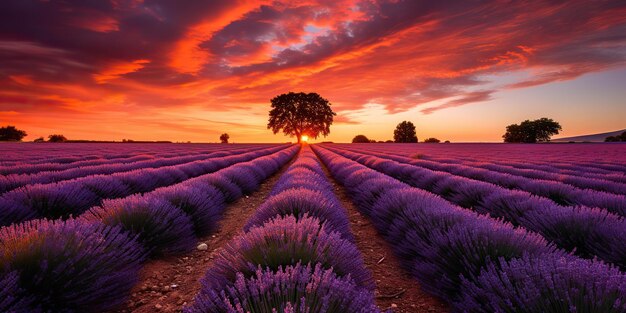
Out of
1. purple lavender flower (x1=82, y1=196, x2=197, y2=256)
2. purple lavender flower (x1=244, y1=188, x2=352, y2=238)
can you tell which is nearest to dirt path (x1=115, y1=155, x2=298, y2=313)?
purple lavender flower (x1=82, y1=196, x2=197, y2=256)

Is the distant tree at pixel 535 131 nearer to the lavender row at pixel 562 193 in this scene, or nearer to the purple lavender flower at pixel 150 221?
the lavender row at pixel 562 193

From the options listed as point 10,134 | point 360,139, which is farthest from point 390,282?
point 10,134

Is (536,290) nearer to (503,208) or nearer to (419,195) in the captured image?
(419,195)

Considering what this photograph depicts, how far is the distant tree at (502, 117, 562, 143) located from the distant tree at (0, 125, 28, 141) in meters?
115

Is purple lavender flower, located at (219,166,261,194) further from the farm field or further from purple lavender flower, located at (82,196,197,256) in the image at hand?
purple lavender flower, located at (82,196,197,256)

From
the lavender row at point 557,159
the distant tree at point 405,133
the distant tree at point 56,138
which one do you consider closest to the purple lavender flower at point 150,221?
the lavender row at point 557,159

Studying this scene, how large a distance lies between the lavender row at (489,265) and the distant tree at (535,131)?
257 feet

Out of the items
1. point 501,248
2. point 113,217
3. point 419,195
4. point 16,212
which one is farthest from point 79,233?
point 419,195

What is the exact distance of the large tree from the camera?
61.0m

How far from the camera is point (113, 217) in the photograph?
116 inches

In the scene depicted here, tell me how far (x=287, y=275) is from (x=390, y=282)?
176cm

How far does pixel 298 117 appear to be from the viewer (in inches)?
2406

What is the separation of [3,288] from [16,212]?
2613mm

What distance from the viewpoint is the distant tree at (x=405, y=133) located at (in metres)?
82.5
